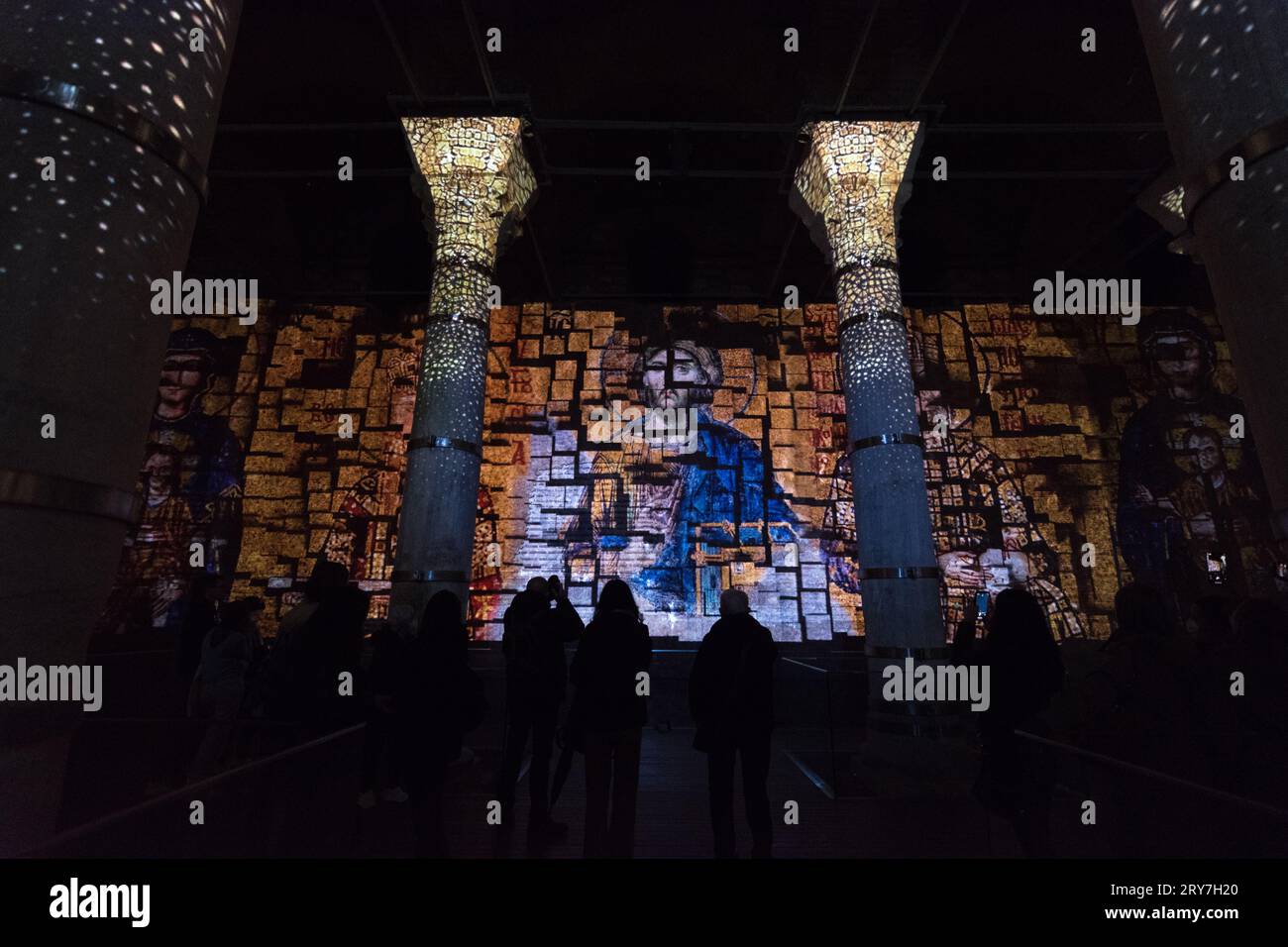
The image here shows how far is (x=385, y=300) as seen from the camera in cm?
956

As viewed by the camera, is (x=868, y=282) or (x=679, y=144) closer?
(x=868, y=282)

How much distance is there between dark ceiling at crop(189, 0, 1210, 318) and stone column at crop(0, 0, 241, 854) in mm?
4340

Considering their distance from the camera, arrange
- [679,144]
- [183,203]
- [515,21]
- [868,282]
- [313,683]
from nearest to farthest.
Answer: [183,203], [313,683], [868,282], [515,21], [679,144]

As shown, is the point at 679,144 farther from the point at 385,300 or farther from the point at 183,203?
the point at 183,203

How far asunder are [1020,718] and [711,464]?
645 cm

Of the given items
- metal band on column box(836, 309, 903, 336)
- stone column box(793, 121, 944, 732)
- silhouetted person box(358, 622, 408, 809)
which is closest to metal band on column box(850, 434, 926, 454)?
stone column box(793, 121, 944, 732)

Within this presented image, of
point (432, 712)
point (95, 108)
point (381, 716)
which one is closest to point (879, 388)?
point (432, 712)

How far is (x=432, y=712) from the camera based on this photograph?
2535 millimetres

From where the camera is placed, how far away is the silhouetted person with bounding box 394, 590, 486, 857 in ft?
8.27

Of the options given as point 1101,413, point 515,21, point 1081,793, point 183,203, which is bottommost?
point 1081,793

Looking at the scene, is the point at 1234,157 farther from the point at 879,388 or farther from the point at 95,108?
the point at 879,388

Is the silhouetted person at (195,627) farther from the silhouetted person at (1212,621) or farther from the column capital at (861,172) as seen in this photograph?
the silhouetted person at (1212,621)
